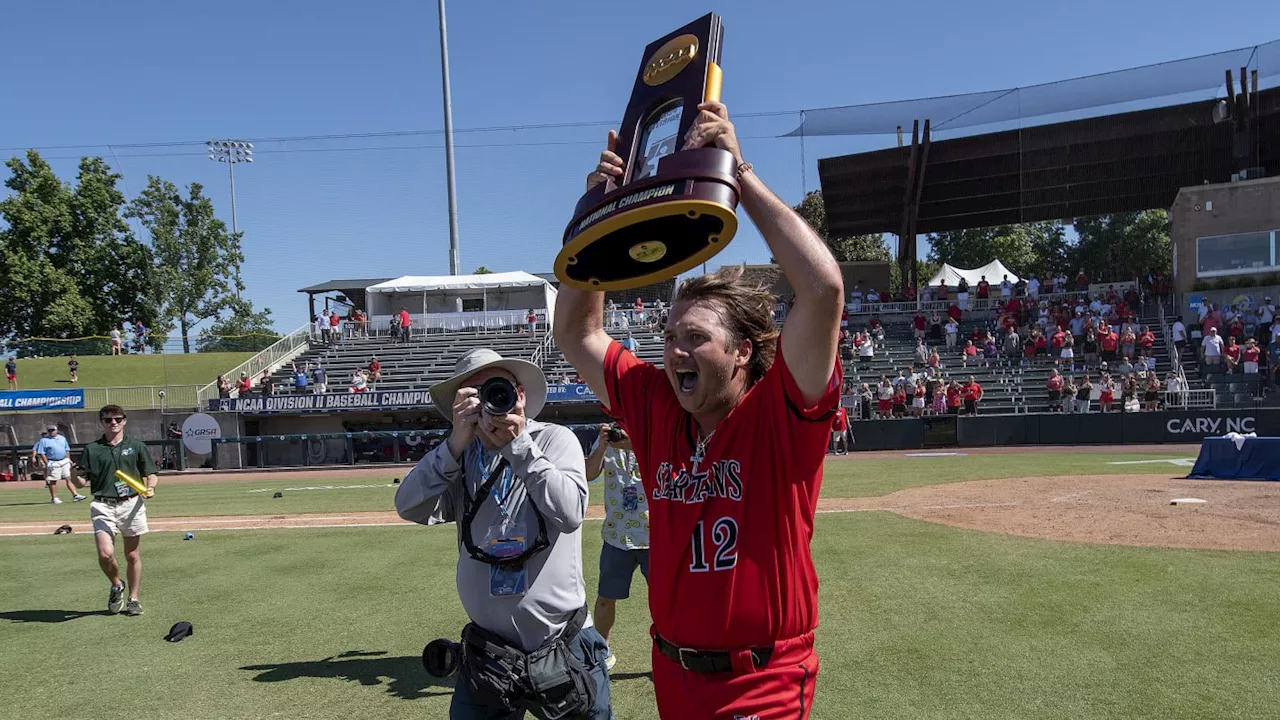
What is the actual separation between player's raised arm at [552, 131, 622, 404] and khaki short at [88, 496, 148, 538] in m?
7.70

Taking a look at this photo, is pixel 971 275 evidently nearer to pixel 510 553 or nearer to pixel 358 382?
pixel 358 382

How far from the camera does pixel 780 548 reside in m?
2.38

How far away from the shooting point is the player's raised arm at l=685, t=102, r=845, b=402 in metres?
2.19

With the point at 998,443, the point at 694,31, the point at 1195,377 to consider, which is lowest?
the point at 998,443

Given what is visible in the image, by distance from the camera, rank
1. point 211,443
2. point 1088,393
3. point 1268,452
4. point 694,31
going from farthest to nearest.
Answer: point 211,443 < point 1088,393 < point 1268,452 < point 694,31

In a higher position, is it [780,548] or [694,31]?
[694,31]

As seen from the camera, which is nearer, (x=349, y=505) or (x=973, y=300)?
(x=349, y=505)

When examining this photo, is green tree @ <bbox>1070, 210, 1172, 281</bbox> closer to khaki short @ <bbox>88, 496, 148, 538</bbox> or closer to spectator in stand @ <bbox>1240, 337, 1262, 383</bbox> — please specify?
spectator in stand @ <bbox>1240, 337, 1262, 383</bbox>

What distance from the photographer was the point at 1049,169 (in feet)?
116

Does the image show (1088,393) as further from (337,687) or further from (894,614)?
(337,687)

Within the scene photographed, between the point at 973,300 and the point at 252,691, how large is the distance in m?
33.2

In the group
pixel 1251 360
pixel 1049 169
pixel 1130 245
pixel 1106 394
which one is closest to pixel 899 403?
pixel 1106 394

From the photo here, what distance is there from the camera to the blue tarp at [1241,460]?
1512cm

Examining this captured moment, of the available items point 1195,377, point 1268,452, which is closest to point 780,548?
point 1268,452
